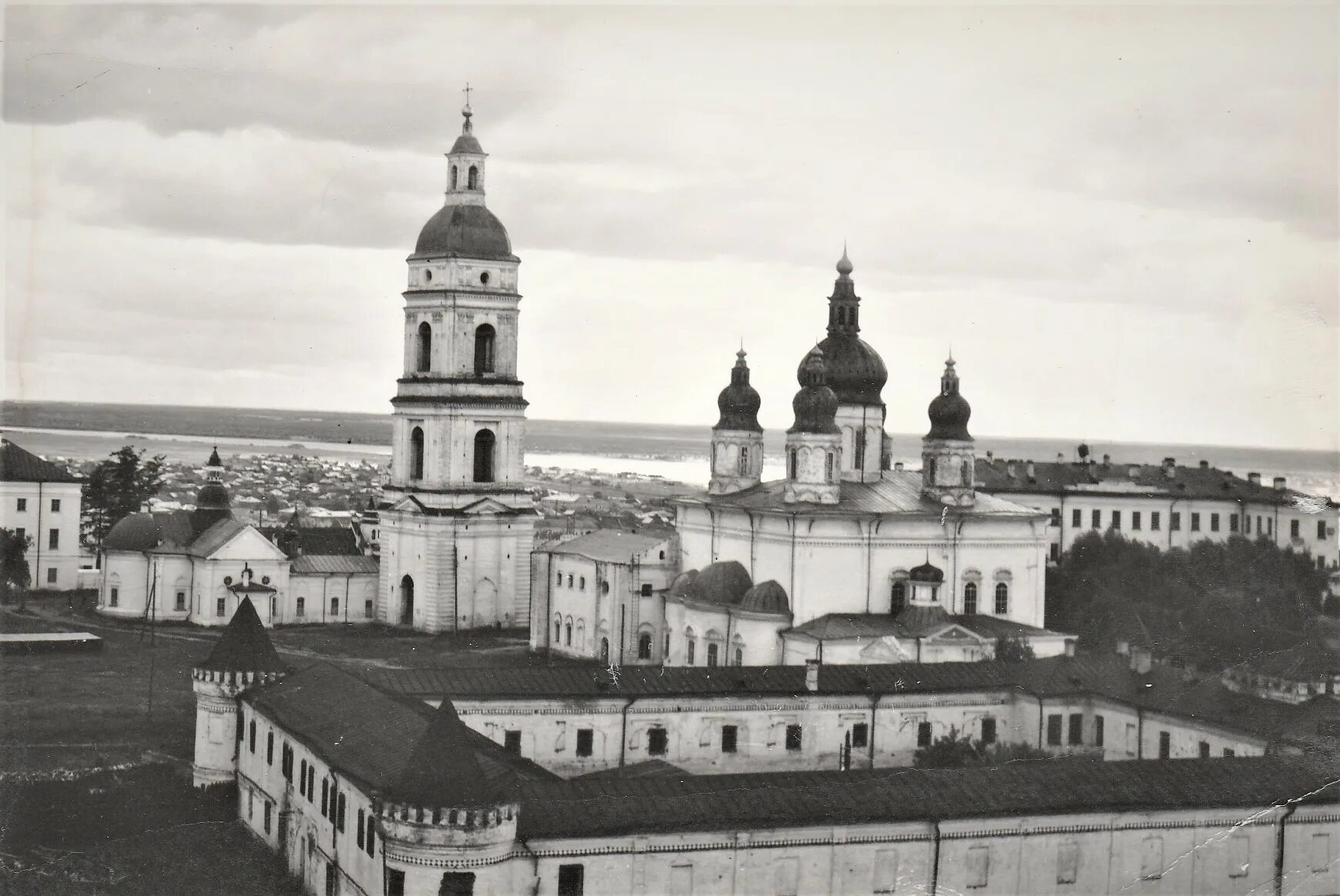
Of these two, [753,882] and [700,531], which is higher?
[700,531]

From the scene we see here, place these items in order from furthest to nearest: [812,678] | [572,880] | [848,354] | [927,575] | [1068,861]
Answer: [848,354], [927,575], [812,678], [1068,861], [572,880]

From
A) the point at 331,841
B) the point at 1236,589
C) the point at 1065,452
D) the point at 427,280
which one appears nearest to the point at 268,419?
the point at 427,280

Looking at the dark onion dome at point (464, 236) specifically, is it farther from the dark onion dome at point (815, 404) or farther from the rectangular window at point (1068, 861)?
the rectangular window at point (1068, 861)

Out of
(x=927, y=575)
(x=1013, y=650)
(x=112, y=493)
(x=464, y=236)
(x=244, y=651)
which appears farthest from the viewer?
(x=112, y=493)

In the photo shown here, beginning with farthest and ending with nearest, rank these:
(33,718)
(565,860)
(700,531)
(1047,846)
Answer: (700,531) → (33,718) → (1047,846) → (565,860)

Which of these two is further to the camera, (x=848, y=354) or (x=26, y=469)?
(x=26, y=469)

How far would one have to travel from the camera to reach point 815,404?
43.3m

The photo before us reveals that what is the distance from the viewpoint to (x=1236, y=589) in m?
50.5

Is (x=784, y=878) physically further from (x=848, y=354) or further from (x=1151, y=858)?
(x=848, y=354)

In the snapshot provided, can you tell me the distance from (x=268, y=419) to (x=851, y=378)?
41892 millimetres

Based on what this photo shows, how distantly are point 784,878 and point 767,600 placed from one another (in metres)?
18.2

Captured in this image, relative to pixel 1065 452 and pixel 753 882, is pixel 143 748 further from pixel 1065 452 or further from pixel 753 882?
pixel 1065 452

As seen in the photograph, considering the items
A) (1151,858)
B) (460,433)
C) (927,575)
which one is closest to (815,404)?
(927,575)

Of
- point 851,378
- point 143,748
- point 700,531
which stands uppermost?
point 851,378
